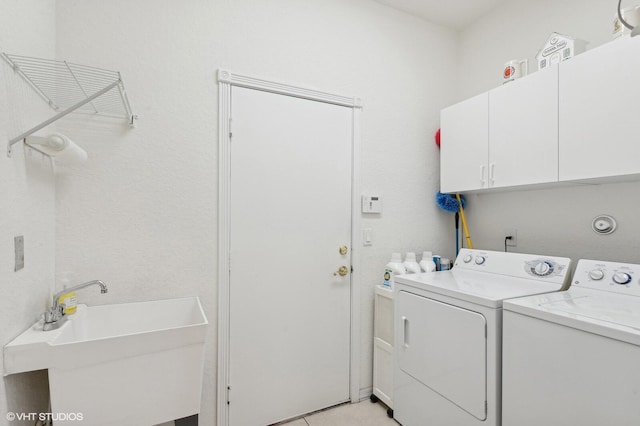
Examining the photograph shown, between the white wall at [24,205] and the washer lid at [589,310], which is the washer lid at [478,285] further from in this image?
the white wall at [24,205]

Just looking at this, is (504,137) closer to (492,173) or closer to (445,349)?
(492,173)

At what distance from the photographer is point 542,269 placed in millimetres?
1687

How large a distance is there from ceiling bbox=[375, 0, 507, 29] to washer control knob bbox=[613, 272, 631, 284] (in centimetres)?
202

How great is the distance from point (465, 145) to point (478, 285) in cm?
98

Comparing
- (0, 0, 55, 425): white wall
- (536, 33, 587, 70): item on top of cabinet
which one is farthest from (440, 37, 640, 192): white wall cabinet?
(0, 0, 55, 425): white wall

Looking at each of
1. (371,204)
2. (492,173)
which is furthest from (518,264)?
(371,204)

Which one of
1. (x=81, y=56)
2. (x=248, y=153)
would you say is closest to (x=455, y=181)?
(x=248, y=153)

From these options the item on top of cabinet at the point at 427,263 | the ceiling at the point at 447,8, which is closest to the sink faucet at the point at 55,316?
the item on top of cabinet at the point at 427,263

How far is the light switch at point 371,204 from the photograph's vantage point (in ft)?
7.23

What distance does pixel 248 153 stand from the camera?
1847mm

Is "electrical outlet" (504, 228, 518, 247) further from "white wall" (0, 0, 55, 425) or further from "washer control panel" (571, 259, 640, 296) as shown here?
"white wall" (0, 0, 55, 425)

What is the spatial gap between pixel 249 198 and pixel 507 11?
7.54 ft

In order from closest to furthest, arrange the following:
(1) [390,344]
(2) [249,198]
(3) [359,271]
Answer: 1. (2) [249,198]
2. (1) [390,344]
3. (3) [359,271]

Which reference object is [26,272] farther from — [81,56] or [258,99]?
[258,99]
